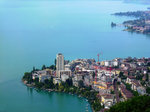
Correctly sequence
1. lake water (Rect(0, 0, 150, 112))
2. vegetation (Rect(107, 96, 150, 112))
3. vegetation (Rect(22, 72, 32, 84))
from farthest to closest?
vegetation (Rect(22, 72, 32, 84)) < lake water (Rect(0, 0, 150, 112)) < vegetation (Rect(107, 96, 150, 112))

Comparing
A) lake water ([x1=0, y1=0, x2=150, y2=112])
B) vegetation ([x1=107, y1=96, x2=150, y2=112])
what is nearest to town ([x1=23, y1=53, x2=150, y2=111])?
lake water ([x1=0, y1=0, x2=150, y2=112])

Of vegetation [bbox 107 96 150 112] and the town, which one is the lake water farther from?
vegetation [bbox 107 96 150 112]

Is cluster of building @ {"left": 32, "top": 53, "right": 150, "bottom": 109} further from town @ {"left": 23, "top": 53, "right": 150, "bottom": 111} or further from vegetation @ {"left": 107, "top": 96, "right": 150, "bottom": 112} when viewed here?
vegetation @ {"left": 107, "top": 96, "right": 150, "bottom": 112}

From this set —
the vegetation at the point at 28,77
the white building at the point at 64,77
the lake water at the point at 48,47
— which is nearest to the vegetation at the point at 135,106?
the lake water at the point at 48,47

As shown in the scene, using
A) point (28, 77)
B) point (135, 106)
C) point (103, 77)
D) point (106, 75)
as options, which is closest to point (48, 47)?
point (28, 77)

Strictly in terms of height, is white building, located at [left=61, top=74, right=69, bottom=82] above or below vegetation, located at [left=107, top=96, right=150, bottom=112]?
below

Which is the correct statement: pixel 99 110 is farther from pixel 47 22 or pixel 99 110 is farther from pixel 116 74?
pixel 47 22

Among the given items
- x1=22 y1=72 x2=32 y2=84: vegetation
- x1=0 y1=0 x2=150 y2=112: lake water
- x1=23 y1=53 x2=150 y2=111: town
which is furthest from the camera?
x1=22 y1=72 x2=32 y2=84: vegetation

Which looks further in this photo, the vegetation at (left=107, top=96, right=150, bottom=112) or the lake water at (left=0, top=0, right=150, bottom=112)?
the lake water at (left=0, top=0, right=150, bottom=112)

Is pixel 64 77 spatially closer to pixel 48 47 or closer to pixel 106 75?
pixel 106 75
